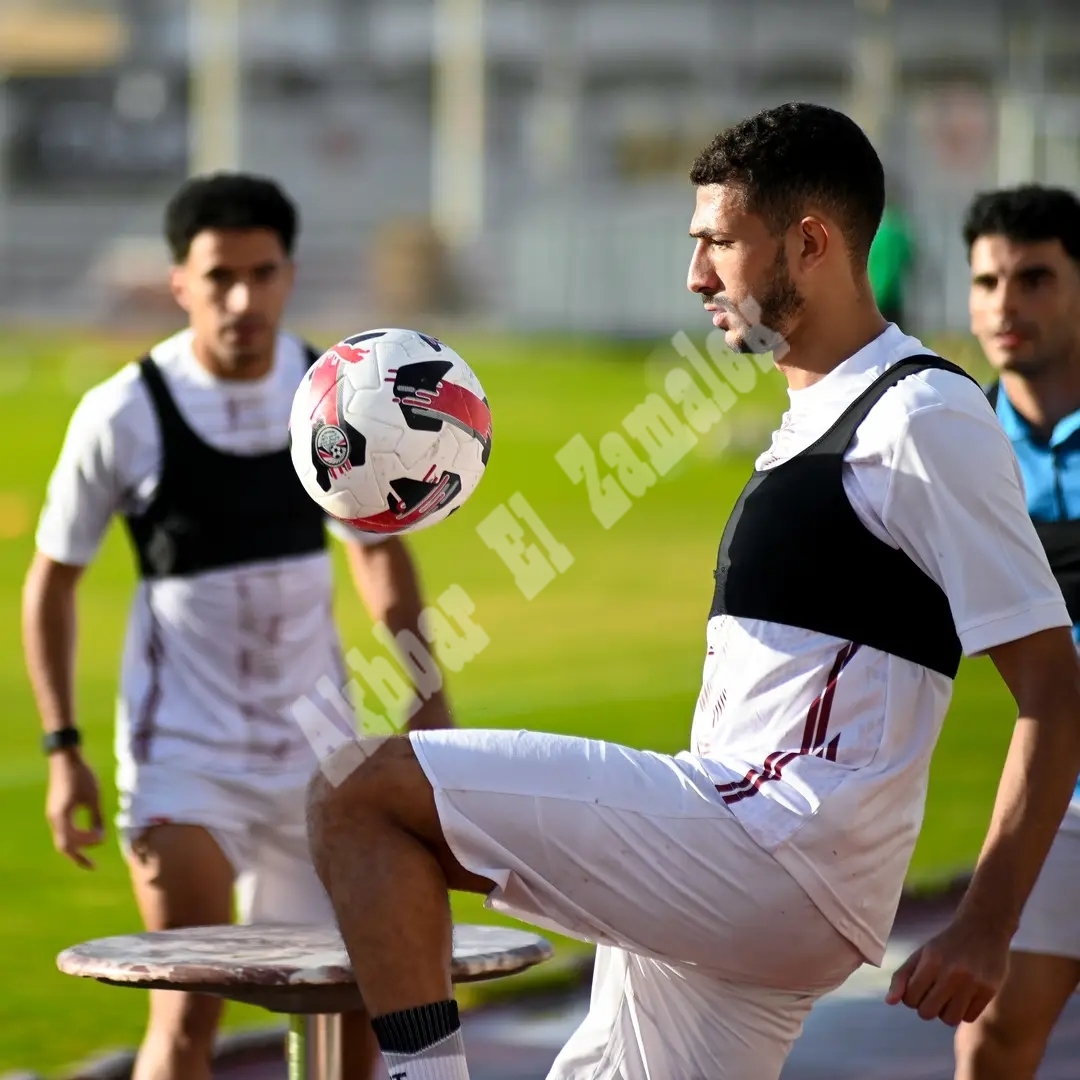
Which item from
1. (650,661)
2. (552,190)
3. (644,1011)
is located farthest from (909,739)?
(552,190)

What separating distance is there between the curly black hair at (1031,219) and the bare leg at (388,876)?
8.49 ft

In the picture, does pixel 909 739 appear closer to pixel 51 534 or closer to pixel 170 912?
pixel 170 912

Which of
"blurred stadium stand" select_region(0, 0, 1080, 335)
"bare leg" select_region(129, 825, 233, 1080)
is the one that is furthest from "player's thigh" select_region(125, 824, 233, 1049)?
"blurred stadium stand" select_region(0, 0, 1080, 335)

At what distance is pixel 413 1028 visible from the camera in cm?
336

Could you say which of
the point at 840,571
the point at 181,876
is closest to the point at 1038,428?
the point at 840,571

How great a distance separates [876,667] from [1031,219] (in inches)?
85.0

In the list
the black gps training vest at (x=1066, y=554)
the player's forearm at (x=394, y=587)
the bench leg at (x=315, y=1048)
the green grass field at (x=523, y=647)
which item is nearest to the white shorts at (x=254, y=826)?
the player's forearm at (x=394, y=587)

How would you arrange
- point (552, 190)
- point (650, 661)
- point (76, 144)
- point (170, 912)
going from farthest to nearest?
point (76, 144), point (552, 190), point (650, 661), point (170, 912)

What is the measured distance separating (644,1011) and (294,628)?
2.02 m

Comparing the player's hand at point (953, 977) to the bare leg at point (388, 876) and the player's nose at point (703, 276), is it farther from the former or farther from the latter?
the player's nose at point (703, 276)

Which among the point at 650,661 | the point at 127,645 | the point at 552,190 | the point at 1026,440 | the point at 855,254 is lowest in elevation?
the point at 650,661

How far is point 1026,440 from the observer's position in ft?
16.8

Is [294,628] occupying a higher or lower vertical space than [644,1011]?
higher

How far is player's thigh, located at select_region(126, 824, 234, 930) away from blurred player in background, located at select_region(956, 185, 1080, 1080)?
5.85ft
